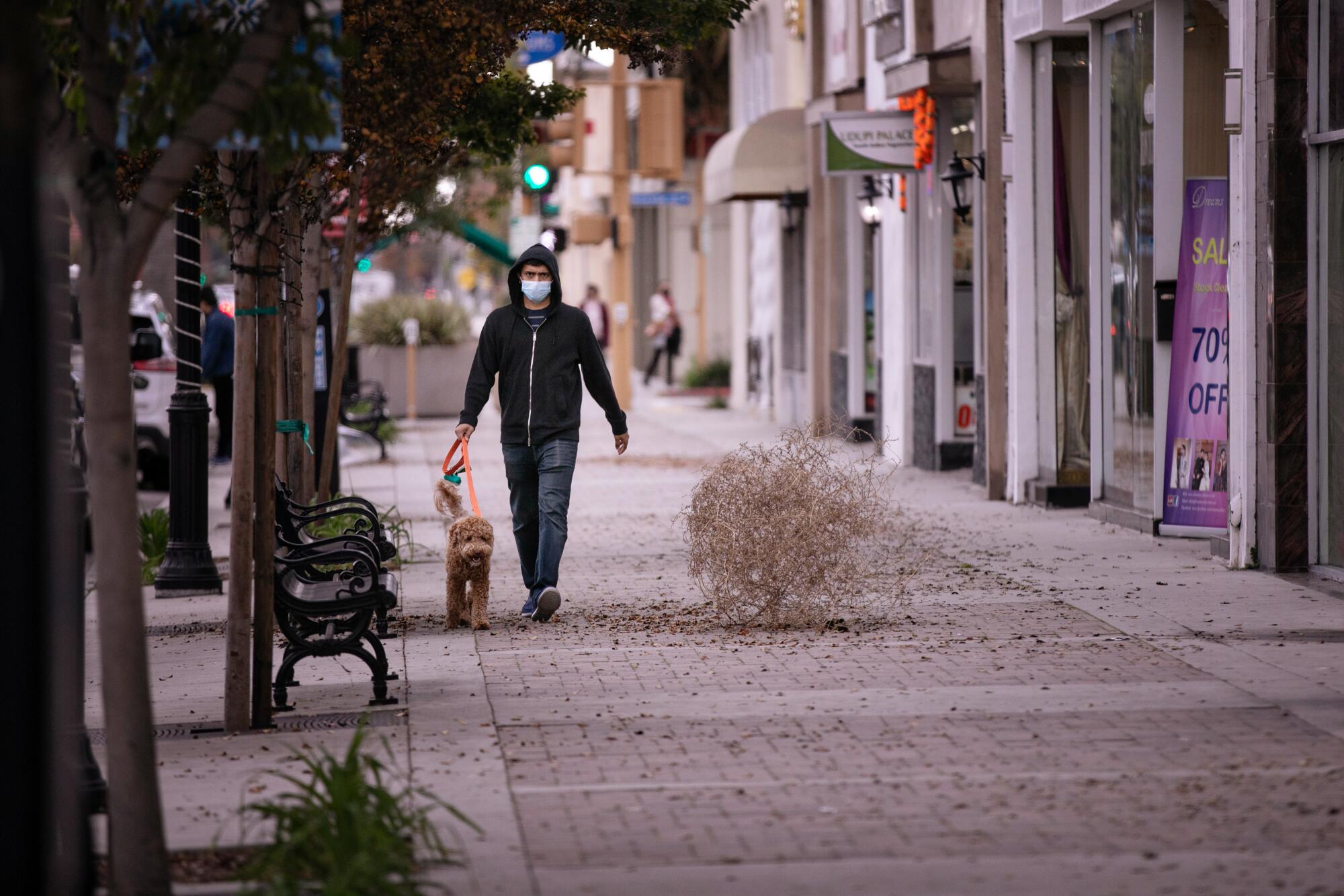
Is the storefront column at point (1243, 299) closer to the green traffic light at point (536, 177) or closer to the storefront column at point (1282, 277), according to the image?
the storefront column at point (1282, 277)

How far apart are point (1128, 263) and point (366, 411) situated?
1526cm

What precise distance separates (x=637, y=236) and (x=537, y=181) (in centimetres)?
2678

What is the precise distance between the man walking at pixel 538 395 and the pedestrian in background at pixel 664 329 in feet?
93.6

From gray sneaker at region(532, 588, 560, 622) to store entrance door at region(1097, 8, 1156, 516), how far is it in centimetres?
526

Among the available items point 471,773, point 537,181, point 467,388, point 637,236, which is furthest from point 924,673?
point 637,236

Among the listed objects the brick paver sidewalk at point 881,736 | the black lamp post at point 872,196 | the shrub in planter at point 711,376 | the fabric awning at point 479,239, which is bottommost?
the brick paver sidewalk at point 881,736

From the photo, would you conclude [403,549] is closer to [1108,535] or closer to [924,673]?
[1108,535]

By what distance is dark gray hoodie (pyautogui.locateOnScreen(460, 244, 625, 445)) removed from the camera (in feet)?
33.0

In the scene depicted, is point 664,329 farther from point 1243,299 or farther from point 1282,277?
point 1282,277

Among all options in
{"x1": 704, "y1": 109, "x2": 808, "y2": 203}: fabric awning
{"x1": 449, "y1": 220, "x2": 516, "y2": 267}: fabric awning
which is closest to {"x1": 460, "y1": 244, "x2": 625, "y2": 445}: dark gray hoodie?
{"x1": 704, "y1": 109, "x2": 808, "y2": 203}: fabric awning

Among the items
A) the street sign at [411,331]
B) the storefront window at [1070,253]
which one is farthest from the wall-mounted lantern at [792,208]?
the storefront window at [1070,253]

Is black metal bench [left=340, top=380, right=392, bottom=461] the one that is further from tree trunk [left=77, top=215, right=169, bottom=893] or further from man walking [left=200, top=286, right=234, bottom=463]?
tree trunk [left=77, top=215, right=169, bottom=893]

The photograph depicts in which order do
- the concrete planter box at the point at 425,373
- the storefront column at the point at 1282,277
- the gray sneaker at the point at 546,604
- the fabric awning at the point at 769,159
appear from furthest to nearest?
1. the concrete planter box at the point at 425,373
2. the fabric awning at the point at 769,159
3. the storefront column at the point at 1282,277
4. the gray sneaker at the point at 546,604

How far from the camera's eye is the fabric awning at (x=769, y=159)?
24203 mm
